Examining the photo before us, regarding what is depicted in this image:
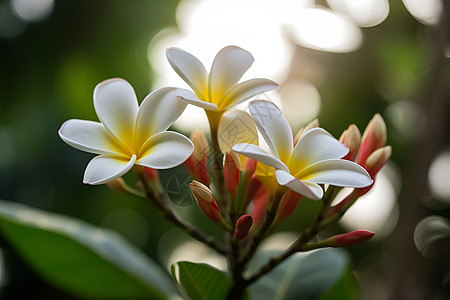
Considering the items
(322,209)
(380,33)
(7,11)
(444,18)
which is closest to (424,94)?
(444,18)

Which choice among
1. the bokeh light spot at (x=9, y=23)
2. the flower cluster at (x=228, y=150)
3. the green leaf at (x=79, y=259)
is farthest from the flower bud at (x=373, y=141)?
the bokeh light spot at (x=9, y=23)

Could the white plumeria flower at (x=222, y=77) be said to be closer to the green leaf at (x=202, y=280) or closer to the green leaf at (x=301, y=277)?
the green leaf at (x=202, y=280)

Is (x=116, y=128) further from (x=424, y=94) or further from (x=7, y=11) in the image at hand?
(x=7, y=11)

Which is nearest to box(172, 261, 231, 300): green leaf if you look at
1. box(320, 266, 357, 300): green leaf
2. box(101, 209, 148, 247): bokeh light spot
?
box(320, 266, 357, 300): green leaf

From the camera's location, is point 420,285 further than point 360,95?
No

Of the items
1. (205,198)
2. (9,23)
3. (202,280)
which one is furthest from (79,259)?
(9,23)

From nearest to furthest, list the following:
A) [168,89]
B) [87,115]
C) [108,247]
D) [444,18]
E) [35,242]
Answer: [168,89], [35,242], [108,247], [444,18], [87,115]
